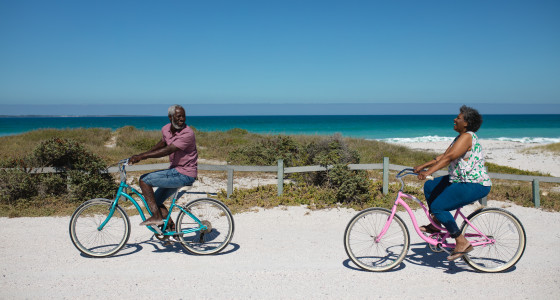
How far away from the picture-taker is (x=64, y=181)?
8602 mm

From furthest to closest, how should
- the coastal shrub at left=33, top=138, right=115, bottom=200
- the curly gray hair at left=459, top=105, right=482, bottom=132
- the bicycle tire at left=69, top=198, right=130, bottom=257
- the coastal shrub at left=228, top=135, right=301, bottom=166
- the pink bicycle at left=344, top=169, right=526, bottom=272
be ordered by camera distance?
the coastal shrub at left=228, top=135, right=301, bottom=166, the coastal shrub at left=33, top=138, right=115, bottom=200, the bicycle tire at left=69, top=198, right=130, bottom=257, the pink bicycle at left=344, top=169, right=526, bottom=272, the curly gray hair at left=459, top=105, right=482, bottom=132

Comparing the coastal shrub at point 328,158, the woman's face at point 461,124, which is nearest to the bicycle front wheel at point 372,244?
the woman's face at point 461,124

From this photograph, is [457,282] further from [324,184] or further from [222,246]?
[324,184]

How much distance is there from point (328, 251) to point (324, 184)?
4382 mm

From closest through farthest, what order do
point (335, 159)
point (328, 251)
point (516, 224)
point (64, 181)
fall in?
point (516, 224)
point (328, 251)
point (64, 181)
point (335, 159)

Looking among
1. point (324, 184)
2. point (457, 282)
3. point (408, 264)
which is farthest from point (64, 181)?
point (457, 282)

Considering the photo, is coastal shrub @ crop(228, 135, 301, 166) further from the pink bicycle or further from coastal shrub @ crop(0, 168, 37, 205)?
the pink bicycle

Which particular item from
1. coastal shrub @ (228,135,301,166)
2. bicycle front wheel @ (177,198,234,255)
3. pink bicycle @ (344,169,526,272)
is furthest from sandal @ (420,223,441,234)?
coastal shrub @ (228,135,301,166)

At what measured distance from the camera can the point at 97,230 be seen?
18.3 ft

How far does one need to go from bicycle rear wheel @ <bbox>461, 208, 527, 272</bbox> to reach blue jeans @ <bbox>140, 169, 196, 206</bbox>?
3.54m

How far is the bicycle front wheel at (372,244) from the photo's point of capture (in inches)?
186

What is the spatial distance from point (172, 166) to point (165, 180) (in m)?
0.25

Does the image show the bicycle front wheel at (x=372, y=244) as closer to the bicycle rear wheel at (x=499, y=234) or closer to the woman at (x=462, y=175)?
the woman at (x=462, y=175)

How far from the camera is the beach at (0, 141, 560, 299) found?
4203 millimetres
